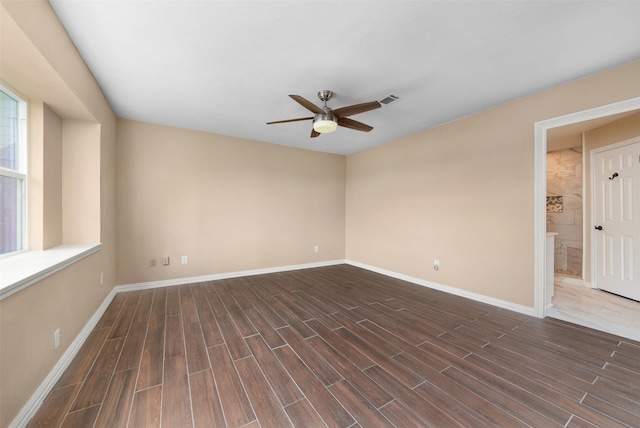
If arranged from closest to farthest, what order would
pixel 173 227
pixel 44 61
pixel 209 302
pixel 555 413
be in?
pixel 555 413, pixel 44 61, pixel 209 302, pixel 173 227

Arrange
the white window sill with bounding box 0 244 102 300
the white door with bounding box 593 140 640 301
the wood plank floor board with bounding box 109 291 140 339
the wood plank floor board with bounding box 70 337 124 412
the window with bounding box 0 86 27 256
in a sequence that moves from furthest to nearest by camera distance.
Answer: the white door with bounding box 593 140 640 301 < the wood plank floor board with bounding box 109 291 140 339 < the window with bounding box 0 86 27 256 < the wood plank floor board with bounding box 70 337 124 412 < the white window sill with bounding box 0 244 102 300

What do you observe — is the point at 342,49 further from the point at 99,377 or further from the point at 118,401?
the point at 99,377

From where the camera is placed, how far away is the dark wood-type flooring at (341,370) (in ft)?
4.39

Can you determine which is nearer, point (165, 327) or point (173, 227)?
point (165, 327)

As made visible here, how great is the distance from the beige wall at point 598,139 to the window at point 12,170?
6.49 metres

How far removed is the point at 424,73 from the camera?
2242 mm

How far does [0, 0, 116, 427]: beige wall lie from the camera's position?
126cm

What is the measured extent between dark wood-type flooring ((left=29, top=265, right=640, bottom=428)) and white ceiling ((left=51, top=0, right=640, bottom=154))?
2.49 m

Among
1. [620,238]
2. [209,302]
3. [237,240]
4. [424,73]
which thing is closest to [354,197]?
[237,240]

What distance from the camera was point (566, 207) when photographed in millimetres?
4324

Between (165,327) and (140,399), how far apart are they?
1.01 m

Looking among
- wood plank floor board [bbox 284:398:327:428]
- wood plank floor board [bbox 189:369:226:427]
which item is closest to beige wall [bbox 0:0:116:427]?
wood plank floor board [bbox 189:369:226:427]

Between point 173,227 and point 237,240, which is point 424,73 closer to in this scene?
point 237,240

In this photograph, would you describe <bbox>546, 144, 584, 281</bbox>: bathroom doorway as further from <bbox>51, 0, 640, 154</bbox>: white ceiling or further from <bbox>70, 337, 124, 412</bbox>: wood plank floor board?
<bbox>70, 337, 124, 412</bbox>: wood plank floor board
